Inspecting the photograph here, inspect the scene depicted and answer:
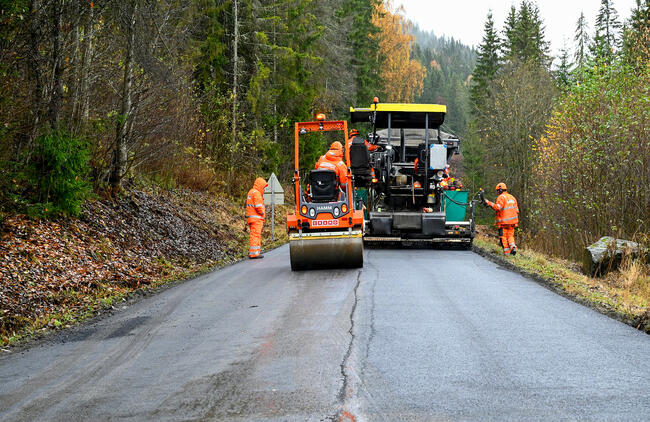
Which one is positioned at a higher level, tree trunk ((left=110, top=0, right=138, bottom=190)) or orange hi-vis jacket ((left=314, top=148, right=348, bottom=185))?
tree trunk ((left=110, top=0, right=138, bottom=190))

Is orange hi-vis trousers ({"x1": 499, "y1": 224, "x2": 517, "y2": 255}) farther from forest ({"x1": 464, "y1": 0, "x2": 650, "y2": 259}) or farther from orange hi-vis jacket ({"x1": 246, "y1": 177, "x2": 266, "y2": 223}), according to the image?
orange hi-vis jacket ({"x1": 246, "y1": 177, "x2": 266, "y2": 223})

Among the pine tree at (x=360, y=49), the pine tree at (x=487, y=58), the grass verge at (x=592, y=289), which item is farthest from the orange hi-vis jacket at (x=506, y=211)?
the pine tree at (x=487, y=58)

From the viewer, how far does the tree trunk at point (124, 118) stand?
50.4 feet

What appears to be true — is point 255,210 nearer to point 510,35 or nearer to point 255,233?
point 255,233

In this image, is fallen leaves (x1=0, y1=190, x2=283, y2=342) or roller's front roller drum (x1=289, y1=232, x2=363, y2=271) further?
roller's front roller drum (x1=289, y1=232, x2=363, y2=271)

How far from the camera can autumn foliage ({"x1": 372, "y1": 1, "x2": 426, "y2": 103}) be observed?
2596 inches

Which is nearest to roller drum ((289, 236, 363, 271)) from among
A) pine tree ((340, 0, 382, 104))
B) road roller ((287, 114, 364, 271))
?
road roller ((287, 114, 364, 271))

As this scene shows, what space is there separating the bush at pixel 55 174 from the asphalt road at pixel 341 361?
3897 millimetres

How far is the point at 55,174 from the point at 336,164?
546 centimetres

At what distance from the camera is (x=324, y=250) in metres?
13.3

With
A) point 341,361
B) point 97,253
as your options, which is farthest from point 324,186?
point 341,361

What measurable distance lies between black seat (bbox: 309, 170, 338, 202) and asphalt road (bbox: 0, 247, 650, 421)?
3193 millimetres

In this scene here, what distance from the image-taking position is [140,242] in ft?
50.2

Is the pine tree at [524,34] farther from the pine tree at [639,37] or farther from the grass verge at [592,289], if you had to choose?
the grass verge at [592,289]
